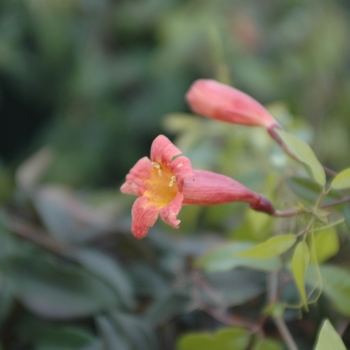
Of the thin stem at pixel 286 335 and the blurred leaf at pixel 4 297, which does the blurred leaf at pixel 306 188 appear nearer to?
the thin stem at pixel 286 335

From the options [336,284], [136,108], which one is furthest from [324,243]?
[136,108]

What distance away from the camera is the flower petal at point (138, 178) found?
364mm

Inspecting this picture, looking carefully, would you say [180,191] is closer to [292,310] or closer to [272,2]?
[292,310]

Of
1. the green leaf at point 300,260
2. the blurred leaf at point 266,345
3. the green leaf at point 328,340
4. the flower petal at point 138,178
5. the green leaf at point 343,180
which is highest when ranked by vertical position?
the flower petal at point 138,178

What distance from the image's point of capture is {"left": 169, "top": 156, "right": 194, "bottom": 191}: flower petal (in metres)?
0.34

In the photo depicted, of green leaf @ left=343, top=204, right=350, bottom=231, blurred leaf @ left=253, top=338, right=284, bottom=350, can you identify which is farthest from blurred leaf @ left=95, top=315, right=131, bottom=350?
green leaf @ left=343, top=204, right=350, bottom=231

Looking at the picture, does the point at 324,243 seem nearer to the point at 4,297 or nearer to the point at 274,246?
the point at 274,246

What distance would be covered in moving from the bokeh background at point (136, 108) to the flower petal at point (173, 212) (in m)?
0.21

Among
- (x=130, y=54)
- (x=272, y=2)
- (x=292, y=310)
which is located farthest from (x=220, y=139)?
(x=272, y=2)

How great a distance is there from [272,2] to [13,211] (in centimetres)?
150

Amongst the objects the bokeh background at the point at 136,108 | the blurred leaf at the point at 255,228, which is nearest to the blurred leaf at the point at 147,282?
the bokeh background at the point at 136,108

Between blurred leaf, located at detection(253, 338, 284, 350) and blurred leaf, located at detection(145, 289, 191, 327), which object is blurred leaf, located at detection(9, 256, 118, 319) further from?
blurred leaf, located at detection(253, 338, 284, 350)

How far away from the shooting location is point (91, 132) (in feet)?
4.48

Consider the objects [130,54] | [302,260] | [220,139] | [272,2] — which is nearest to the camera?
[302,260]
